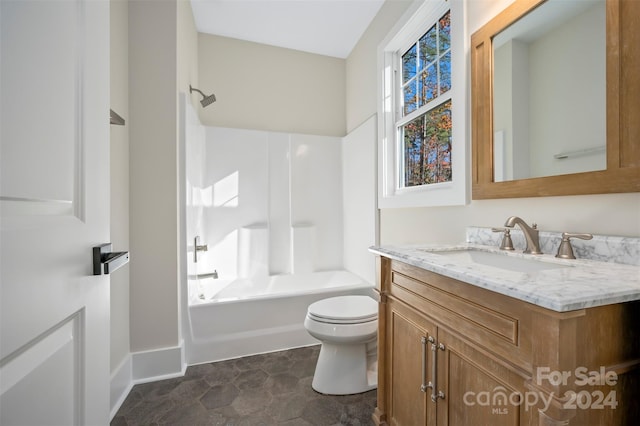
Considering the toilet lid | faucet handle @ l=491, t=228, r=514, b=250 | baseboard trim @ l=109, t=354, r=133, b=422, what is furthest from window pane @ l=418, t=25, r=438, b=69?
baseboard trim @ l=109, t=354, r=133, b=422

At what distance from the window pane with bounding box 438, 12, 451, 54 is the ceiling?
0.84 meters

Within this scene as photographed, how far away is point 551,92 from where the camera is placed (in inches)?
43.3

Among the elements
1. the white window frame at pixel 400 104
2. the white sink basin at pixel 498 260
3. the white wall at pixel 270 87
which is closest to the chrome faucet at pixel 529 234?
the white sink basin at pixel 498 260

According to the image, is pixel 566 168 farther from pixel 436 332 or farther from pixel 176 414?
pixel 176 414

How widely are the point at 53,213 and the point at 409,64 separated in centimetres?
228

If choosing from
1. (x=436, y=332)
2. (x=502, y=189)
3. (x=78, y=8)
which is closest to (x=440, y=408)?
(x=436, y=332)

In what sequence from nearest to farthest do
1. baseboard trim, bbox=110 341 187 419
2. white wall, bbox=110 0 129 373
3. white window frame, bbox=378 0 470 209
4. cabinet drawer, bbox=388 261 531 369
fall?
cabinet drawer, bbox=388 261 531 369, white window frame, bbox=378 0 470 209, white wall, bbox=110 0 129 373, baseboard trim, bbox=110 341 187 419

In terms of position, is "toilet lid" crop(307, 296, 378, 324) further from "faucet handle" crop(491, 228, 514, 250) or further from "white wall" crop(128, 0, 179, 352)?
"white wall" crop(128, 0, 179, 352)

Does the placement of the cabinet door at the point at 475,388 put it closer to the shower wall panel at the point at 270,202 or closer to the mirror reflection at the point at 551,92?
the mirror reflection at the point at 551,92

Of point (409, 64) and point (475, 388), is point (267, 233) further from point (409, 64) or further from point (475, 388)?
point (475, 388)

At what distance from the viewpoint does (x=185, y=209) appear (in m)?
2.01

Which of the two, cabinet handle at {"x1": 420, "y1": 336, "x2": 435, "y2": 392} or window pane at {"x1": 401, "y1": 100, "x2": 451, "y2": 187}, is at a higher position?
window pane at {"x1": 401, "y1": 100, "x2": 451, "y2": 187}

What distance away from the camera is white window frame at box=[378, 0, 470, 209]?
1.48 meters

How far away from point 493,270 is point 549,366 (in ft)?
0.92
